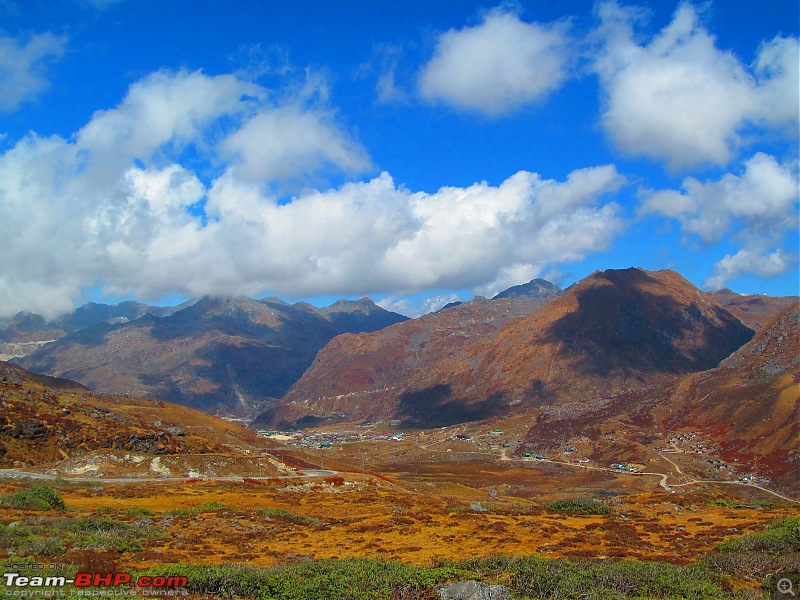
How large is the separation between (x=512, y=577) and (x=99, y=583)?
15056mm

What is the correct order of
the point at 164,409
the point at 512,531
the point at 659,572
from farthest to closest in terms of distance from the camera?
the point at 164,409 → the point at 512,531 → the point at 659,572

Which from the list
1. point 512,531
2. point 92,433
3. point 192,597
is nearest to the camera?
point 192,597

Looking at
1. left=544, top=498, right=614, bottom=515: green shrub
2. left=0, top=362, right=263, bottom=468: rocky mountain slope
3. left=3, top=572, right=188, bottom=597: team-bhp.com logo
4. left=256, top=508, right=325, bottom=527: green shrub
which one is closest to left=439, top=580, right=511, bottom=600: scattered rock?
left=3, top=572, right=188, bottom=597: team-bhp.com logo

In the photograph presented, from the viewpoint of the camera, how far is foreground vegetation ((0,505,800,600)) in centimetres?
1889

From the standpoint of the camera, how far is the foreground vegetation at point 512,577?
18891 millimetres

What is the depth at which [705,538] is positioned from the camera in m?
31.9

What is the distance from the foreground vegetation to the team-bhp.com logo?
39cm

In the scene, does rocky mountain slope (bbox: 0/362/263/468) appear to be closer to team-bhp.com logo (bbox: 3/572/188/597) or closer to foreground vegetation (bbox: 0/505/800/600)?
foreground vegetation (bbox: 0/505/800/600)

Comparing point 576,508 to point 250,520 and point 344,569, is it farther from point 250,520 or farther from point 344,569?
point 344,569

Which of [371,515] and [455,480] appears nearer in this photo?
[371,515]

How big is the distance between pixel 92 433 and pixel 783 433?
185 metres

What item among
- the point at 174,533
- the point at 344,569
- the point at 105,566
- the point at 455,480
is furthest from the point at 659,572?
the point at 455,480

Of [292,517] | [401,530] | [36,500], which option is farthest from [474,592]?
[36,500]

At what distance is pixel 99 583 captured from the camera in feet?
63.9
